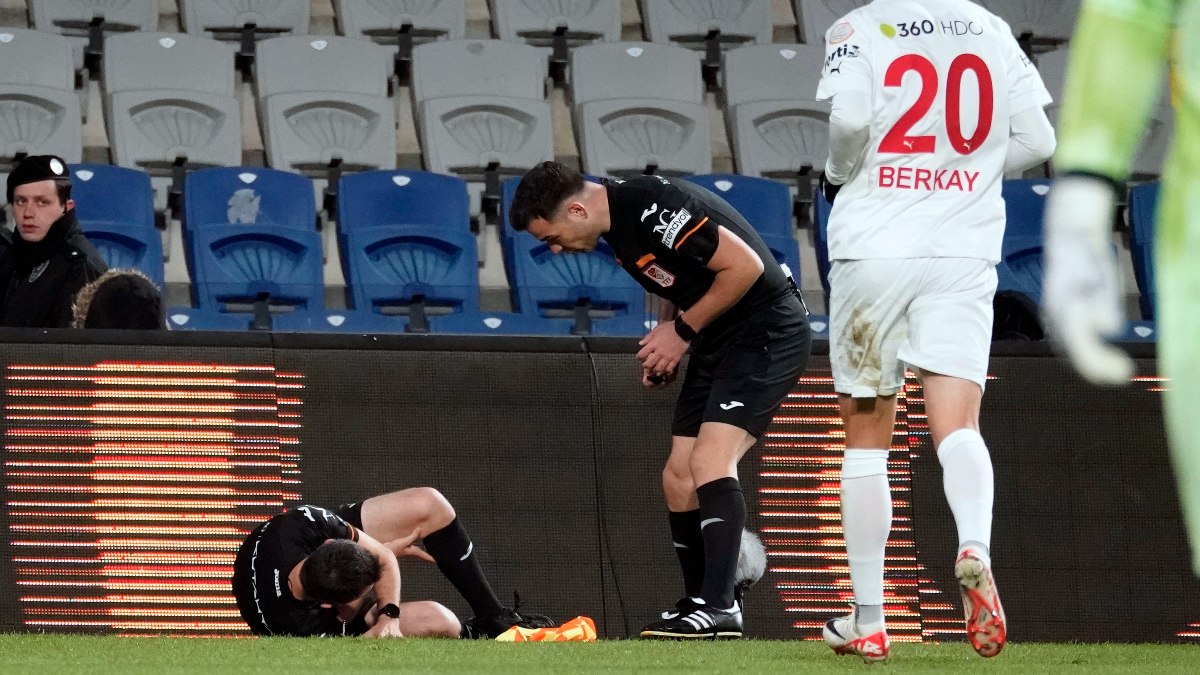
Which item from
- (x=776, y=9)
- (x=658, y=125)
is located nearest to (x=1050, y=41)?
(x=776, y=9)

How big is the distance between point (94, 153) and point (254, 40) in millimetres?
1298

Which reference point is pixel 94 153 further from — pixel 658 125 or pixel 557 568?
pixel 557 568

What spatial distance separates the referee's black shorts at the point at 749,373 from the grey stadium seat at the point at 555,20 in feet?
21.2

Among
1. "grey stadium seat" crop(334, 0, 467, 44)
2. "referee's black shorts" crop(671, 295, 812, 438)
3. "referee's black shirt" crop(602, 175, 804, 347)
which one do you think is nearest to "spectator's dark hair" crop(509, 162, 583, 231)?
"referee's black shirt" crop(602, 175, 804, 347)

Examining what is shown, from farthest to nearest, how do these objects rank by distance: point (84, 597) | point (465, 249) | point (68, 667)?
point (465, 249)
point (84, 597)
point (68, 667)

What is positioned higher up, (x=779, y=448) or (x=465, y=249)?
(x=465, y=249)

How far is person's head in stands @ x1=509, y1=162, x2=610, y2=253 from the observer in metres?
5.76

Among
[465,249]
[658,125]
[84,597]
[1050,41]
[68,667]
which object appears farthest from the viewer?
[1050,41]

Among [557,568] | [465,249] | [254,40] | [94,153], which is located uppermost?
[254,40]

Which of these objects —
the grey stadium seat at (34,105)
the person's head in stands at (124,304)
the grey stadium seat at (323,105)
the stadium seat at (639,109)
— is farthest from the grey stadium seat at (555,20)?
the person's head in stands at (124,304)

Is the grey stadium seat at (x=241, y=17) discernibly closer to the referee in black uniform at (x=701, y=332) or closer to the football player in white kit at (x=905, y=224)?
the referee in black uniform at (x=701, y=332)

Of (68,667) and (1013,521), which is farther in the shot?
(1013,521)

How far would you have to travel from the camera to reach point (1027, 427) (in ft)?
20.9

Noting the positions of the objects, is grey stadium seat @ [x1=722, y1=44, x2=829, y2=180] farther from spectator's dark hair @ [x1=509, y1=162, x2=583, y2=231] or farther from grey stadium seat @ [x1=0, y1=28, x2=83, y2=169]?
spectator's dark hair @ [x1=509, y1=162, x2=583, y2=231]
